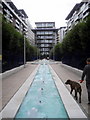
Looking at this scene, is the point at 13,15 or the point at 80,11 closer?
the point at 80,11

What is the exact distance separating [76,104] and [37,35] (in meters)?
158

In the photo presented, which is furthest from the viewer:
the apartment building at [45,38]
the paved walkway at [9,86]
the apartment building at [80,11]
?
the apartment building at [45,38]

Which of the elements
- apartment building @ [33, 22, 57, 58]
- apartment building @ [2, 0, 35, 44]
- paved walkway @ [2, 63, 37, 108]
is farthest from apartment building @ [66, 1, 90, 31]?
apartment building @ [33, 22, 57, 58]

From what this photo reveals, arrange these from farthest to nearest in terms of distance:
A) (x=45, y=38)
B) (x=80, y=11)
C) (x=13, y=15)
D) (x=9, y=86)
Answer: (x=45, y=38)
(x=13, y=15)
(x=80, y=11)
(x=9, y=86)

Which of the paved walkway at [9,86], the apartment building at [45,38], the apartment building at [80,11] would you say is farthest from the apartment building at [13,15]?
the apartment building at [45,38]

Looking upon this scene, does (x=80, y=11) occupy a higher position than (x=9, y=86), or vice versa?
(x=80, y=11)

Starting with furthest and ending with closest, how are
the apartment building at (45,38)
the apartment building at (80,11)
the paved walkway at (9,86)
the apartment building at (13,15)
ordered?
the apartment building at (45,38) < the apartment building at (80,11) < the apartment building at (13,15) < the paved walkway at (9,86)

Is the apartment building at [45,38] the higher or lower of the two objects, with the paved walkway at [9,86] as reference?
higher

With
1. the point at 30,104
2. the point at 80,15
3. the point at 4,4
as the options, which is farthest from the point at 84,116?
the point at 80,15

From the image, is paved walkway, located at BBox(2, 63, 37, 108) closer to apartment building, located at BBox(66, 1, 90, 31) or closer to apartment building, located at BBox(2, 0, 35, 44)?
apartment building, located at BBox(2, 0, 35, 44)

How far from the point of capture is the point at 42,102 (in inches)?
335

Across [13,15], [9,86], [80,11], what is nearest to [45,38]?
[13,15]

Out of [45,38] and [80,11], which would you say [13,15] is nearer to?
[80,11]

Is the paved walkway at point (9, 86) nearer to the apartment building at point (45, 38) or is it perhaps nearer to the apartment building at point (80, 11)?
the apartment building at point (80, 11)
